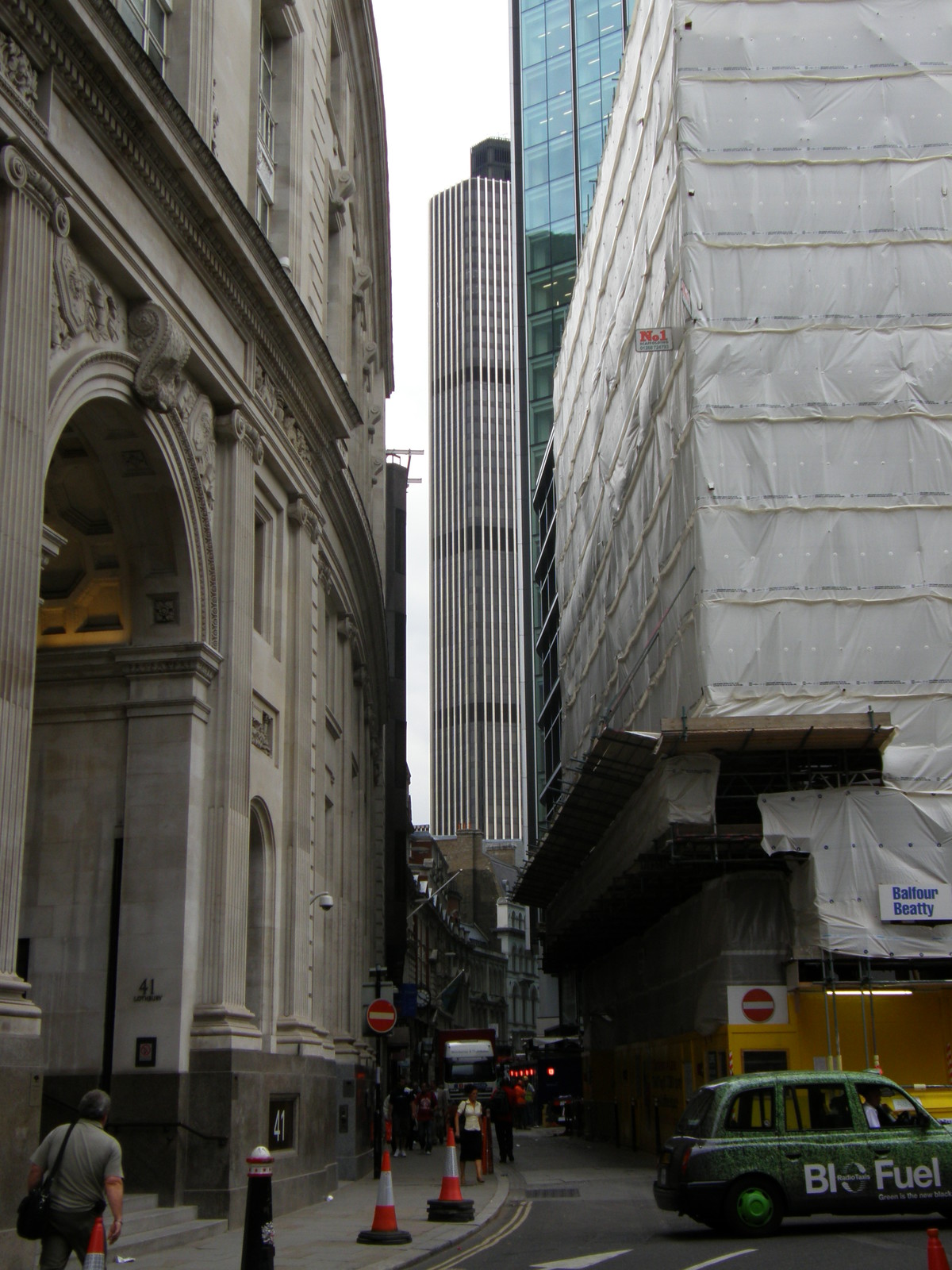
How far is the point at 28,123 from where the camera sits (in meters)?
13.0

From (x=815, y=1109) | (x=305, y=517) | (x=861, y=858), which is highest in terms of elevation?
(x=305, y=517)

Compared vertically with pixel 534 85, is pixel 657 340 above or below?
below

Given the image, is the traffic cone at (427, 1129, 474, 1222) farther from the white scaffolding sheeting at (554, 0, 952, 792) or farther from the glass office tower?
the glass office tower

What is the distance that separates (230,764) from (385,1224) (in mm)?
6013

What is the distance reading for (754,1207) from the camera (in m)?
14.4

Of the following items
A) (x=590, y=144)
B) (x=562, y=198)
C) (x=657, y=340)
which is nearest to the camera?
(x=657, y=340)

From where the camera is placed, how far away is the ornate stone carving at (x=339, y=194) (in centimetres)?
2897

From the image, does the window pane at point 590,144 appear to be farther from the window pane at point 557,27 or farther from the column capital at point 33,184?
the column capital at point 33,184

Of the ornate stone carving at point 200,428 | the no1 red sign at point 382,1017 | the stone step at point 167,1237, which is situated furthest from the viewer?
the no1 red sign at point 382,1017

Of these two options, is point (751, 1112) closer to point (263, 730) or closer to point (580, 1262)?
point (580, 1262)

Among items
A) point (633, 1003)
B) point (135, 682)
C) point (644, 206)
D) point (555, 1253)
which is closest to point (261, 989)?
point (135, 682)

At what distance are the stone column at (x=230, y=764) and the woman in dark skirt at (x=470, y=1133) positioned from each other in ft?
20.6

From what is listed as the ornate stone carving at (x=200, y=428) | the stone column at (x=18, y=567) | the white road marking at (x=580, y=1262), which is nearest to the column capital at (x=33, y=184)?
the stone column at (x=18, y=567)

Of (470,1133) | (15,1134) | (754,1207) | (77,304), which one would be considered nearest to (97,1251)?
(15,1134)
